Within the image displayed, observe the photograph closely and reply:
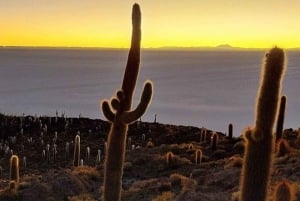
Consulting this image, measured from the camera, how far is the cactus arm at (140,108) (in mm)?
7654

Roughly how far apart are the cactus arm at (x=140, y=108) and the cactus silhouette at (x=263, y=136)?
234 centimetres

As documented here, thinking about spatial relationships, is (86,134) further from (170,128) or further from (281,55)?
(281,55)

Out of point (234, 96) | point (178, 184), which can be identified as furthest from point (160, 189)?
point (234, 96)

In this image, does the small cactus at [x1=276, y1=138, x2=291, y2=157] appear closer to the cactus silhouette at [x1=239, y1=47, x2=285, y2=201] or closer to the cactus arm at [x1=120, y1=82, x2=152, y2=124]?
the cactus arm at [x1=120, y1=82, x2=152, y2=124]

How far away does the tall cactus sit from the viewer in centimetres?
778

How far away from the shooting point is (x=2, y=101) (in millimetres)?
99188

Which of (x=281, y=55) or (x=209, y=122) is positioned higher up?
(x=281, y=55)

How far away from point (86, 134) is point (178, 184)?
18.3 m

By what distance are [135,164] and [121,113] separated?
15.2m

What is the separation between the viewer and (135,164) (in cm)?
2306

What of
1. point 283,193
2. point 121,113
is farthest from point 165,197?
point 283,193

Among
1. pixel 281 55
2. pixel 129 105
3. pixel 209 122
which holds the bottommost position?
pixel 209 122

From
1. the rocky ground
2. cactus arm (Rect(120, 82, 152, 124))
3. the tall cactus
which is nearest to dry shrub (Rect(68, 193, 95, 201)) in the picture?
the rocky ground

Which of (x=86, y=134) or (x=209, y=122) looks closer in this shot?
(x=86, y=134)
